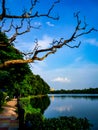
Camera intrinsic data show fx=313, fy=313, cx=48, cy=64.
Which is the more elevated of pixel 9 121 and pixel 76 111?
pixel 76 111

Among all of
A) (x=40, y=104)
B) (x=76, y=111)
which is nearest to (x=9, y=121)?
(x=76, y=111)

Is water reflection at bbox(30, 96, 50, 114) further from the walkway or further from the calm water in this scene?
the walkway

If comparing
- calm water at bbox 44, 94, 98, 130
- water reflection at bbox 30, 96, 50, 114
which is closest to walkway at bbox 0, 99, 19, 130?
calm water at bbox 44, 94, 98, 130

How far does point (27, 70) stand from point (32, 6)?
39.5 metres

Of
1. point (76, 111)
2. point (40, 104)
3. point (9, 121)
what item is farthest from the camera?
point (40, 104)

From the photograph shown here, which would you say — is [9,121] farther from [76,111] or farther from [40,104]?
[40,104]

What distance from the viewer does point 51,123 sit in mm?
13305

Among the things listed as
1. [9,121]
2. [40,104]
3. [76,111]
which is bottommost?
[9,121]

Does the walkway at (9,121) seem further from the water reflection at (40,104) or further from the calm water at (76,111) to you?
the water reflection at (40,104)

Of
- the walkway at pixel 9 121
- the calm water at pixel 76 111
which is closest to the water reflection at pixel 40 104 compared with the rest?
the calm water at pixel 76 111

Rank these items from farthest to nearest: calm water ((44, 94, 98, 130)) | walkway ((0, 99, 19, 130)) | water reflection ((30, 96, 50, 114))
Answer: water reflection ((30, 96, 50, 114))
calm water ((44, 94, 98, 130))
walkway ((0, 99, 19, 130))

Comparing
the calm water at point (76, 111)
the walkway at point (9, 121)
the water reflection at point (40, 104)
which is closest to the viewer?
the walkway at point (9, 121)

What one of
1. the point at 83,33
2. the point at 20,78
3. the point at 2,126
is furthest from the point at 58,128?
the point at 20,78

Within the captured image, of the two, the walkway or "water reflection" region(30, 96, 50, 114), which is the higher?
"water reflection" region(30, 96, 50, 114)
